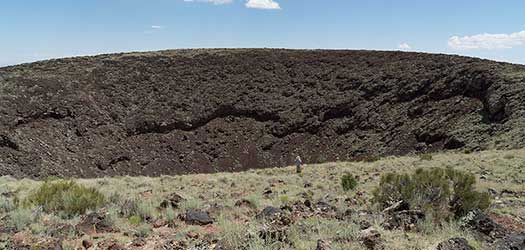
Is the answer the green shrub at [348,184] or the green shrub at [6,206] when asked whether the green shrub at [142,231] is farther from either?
the green shrub at [348,184]

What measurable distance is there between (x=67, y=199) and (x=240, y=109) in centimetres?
4185

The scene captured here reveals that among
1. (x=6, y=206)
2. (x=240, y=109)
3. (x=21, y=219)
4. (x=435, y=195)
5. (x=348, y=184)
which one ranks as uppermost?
(x=435, y=195)

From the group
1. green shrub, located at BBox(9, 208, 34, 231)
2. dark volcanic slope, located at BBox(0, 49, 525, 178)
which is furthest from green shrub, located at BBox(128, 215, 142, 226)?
dark volcanic slope, located at BBox(0, 49, 525, 178)

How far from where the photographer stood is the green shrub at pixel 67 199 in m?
10.3

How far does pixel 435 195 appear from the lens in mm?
9500

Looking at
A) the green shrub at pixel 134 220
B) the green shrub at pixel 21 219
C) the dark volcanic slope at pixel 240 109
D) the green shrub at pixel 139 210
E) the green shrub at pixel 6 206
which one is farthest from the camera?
the dark volcanic slope at pixel 240 109

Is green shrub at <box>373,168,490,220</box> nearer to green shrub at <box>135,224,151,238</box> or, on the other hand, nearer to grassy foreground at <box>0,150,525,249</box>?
grassy foreground at <box>0,150,525,249</box>

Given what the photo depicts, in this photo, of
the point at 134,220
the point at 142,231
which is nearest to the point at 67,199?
the point at 134,220

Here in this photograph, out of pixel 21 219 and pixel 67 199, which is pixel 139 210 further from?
pixel 21 219

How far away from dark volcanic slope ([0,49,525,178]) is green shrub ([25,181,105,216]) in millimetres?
26917

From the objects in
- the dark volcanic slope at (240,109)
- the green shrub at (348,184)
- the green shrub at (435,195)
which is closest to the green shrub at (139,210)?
the green shrub at (435,195)

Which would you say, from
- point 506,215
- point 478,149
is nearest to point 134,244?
point 506,215

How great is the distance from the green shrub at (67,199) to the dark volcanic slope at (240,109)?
88.3 ft

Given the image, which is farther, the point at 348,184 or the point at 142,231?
the point at 348,184
